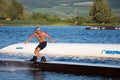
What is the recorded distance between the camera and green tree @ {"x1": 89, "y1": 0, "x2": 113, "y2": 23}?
18488 cm

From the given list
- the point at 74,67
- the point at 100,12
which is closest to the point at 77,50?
the point at 74,67

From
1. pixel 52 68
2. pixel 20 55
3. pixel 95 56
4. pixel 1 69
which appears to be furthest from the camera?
pixel 20 55

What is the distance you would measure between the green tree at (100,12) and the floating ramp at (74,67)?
160798 mm

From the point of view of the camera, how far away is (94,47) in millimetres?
30453

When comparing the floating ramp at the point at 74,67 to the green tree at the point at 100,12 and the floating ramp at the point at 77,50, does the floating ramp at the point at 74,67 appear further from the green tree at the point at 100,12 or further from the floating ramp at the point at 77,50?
the green tree at the point at 100,12

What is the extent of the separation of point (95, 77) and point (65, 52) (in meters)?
11.1

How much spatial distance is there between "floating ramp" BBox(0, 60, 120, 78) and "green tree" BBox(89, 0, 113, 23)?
528ft

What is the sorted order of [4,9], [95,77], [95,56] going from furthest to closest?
[4,9] < [95,56] < [95,77]

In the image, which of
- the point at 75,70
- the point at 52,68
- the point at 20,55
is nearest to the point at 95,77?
the point at 75,70

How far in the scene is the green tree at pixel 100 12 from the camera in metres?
185

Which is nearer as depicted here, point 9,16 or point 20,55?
point 20,55

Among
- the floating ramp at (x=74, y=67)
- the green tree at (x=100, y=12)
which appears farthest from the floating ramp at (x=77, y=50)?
the green tree at (x=100, y=12)

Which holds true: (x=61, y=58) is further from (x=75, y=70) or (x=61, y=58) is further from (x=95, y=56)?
(x=75, y=70)

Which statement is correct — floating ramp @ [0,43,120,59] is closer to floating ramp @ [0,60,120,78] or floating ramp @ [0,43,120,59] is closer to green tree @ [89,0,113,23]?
floating ramp @ [0,60,120,78]
